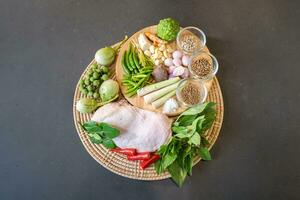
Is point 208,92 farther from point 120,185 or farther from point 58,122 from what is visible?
point 58,122

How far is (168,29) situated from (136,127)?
0.38m

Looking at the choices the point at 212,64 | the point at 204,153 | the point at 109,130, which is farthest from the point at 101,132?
the point at 212,64

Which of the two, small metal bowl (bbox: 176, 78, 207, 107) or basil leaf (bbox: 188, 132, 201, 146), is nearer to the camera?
basil leaf (bbox: 188, 132, 201, 146)

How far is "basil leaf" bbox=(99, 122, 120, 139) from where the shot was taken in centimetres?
104

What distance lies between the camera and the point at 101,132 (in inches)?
41.3

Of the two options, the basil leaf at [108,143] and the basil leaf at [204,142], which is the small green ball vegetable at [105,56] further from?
the basil leaf at [204,142]

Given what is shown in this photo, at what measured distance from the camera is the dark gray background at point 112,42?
1.16m

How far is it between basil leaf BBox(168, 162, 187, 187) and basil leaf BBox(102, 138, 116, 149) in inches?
8.3

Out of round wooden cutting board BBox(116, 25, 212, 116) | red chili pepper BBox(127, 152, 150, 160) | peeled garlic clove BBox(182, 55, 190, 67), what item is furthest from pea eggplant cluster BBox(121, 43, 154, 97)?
red chili pepper BBox(127, 152, 150, 160)

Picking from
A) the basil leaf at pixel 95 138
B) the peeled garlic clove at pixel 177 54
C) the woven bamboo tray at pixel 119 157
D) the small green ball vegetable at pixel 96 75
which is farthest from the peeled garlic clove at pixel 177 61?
the basil leaf at pixel 95 138

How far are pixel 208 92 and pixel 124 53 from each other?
35 centimetres

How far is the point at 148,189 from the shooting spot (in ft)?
3.77

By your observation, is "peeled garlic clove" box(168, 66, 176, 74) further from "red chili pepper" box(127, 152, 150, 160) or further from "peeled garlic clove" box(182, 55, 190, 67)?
"red chili pepper" box(127, 152, 150, 160)

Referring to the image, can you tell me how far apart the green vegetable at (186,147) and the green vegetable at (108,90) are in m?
0.27
